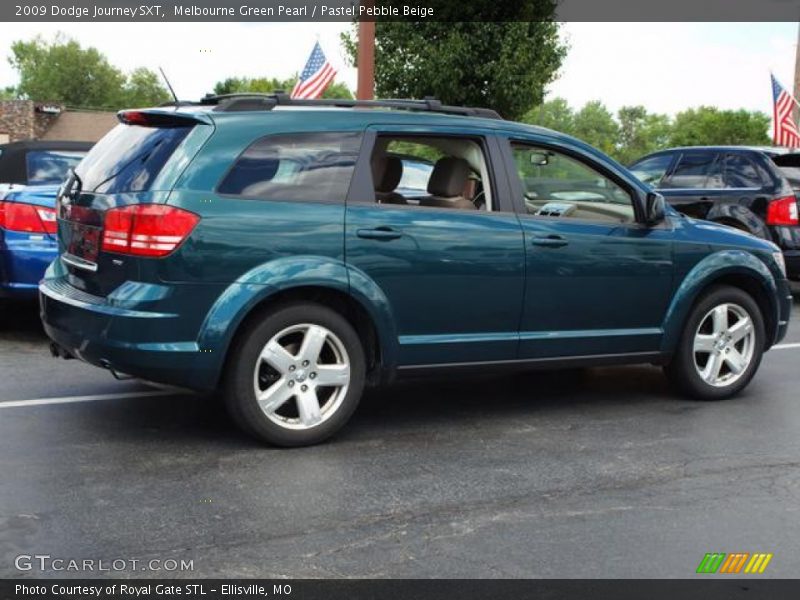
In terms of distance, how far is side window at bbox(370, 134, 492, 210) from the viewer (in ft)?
19.0

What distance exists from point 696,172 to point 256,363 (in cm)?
801

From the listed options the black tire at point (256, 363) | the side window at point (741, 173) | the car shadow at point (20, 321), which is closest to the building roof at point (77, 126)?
the car shadow at point (20, 321)

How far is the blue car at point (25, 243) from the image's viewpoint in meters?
7.64

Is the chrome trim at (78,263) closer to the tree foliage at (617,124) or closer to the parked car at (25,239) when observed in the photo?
the parked car at (25,239)

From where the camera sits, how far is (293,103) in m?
5.60

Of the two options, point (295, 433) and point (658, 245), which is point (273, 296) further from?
point (658, 245)

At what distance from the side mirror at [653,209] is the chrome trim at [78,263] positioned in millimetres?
3241

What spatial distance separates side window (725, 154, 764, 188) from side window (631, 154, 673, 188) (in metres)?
0.88

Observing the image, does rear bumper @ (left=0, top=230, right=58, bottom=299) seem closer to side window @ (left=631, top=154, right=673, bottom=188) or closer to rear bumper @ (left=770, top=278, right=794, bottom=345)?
rear bumper @ (left=770, top=278, right=794, bottom=345)

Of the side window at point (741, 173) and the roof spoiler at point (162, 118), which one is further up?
the roof spoiler at point (162, 118)

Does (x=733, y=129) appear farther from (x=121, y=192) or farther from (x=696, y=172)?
(x=121, y=192)

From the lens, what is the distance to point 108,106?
97188 mm

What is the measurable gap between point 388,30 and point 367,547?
58.4 feet

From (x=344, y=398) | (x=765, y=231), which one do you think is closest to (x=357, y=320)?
(x=344, y=398)
